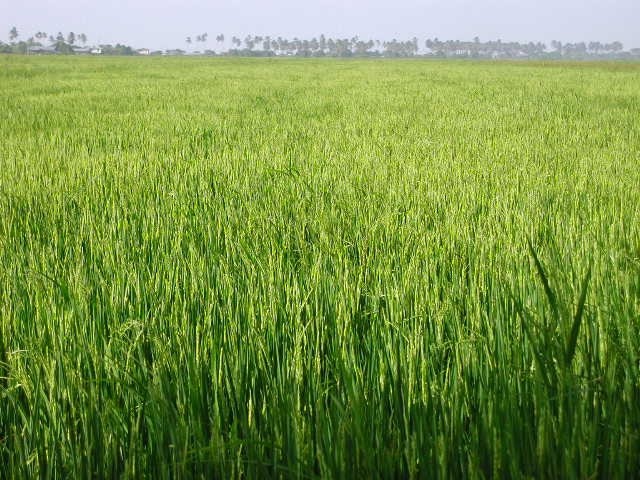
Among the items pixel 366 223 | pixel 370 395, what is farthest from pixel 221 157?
pixel 370 395

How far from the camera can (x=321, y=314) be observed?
1368 mm

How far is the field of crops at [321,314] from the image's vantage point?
0.95 meters

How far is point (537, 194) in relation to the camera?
303 cm

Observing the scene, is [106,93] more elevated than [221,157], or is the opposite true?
[106,93]

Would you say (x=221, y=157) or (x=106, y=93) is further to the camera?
(x=106, y=93)

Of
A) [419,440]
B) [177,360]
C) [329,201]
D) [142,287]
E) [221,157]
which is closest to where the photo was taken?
[419,440]

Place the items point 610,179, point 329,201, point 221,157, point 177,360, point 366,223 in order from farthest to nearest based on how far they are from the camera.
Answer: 1. point 221,157
2. point 610,179
3. point 329,201
4. point 366,223
5. point 177,360

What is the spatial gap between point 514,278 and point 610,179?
7.47ft

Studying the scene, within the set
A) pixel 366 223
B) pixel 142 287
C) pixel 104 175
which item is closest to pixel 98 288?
pixel 142 287

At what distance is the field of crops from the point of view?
947 mm

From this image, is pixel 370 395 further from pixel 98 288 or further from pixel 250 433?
pixel 98 288

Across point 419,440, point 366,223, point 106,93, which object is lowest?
point 419,440

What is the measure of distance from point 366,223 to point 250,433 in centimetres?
145

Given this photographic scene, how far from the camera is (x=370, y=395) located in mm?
1090
